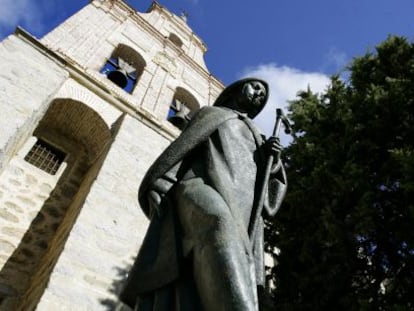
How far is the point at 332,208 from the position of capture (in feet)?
18.3

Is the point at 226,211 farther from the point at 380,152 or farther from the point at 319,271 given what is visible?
the point at 380,152

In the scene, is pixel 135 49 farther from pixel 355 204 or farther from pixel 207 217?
pixel 207 217

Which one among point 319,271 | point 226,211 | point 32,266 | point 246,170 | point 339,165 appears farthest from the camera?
point 32,266

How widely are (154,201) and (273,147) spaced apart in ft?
2.89

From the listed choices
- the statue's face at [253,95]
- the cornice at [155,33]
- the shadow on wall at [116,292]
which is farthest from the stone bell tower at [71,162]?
the statue's face at [253,95]

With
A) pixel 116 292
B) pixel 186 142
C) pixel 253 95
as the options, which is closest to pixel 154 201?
pixel 186 142

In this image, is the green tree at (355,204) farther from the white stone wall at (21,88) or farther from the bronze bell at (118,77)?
the bronze bell at (118,77)

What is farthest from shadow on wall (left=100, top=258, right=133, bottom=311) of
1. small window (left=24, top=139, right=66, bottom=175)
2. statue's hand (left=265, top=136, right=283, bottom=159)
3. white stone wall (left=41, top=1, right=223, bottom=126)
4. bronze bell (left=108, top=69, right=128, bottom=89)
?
bronze bell (left=108, top=69, right=128, bottom=89)

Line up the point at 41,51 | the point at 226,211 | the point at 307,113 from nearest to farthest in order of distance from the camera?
the point at 226,211, the point at 307,113, the point at 41,51

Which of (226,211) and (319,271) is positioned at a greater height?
(319,271)

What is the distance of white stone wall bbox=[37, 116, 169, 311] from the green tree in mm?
2410

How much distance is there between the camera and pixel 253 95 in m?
3.02

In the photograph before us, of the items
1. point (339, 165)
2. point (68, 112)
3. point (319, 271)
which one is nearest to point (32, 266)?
point (68, 112)

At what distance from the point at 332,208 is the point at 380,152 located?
1.37 m
